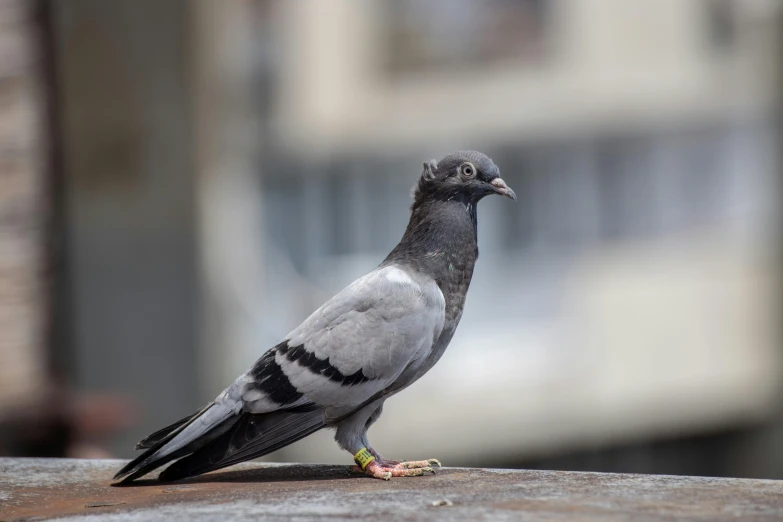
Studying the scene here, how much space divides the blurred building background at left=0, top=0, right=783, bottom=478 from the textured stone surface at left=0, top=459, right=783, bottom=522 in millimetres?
8304

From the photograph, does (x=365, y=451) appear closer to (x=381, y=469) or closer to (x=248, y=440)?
(x=381, y=469)

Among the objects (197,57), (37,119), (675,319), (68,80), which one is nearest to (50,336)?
(37,119)

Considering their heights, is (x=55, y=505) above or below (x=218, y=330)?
above

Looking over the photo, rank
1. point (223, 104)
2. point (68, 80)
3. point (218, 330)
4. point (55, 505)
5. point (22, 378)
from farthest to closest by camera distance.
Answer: point (223, 104) < point (218, 330) < point (68, 80) < point (22, 378) < point (55, 505)

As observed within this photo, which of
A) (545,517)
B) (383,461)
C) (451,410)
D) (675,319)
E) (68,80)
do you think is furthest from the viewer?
(675,319)

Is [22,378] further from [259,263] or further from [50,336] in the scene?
[259,263]

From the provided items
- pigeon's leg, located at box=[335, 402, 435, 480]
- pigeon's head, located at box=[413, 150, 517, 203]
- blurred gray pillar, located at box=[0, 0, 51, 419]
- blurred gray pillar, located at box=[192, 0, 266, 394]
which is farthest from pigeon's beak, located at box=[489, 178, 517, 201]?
blurred gray pillar, located at box=[192, 0, 266, 394]

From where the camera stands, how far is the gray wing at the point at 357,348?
18.9ft

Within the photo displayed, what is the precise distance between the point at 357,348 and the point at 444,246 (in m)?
0.69

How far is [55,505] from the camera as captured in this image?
527cm

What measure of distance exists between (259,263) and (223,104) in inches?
99.2

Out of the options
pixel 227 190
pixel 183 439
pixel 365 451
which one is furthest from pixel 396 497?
pixel 227 190

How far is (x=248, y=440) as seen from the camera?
18.7ft

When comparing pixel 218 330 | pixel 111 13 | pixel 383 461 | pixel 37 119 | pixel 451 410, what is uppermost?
pixel 111 13
